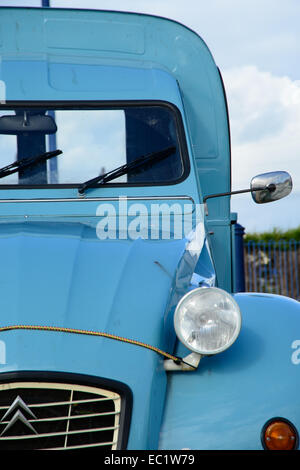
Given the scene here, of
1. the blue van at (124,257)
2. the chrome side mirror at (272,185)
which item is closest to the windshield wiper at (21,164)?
the blue van at (124,257)

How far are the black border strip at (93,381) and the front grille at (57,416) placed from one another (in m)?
0.02

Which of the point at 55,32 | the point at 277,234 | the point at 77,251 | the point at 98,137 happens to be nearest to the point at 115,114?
the point at 98,137

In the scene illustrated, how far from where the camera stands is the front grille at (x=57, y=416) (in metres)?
2.38

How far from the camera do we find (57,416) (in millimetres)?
2410

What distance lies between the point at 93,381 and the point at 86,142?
2.07m

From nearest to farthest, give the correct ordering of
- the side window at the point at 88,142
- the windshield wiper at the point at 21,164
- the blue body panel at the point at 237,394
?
1. the blue body panel at the point at 237,394
2. the windshield wiper at the point at 21,164
3. the side window at the point at 88,142

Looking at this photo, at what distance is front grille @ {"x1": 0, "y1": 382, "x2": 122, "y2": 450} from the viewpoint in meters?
2.38

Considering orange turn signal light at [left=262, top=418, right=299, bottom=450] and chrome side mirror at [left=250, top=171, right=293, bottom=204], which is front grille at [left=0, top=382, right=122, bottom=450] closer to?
orange turn signal light at [left=262, top=418, right=299, bottom=450]

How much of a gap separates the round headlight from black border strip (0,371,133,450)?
312mm

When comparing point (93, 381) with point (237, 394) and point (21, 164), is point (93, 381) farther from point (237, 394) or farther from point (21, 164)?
point (21, 164)

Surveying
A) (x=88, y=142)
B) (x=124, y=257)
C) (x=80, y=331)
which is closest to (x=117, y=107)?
(x=88, y=142)

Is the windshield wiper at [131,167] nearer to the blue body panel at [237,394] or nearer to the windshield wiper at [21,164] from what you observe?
the windshield wiper at [21,164]

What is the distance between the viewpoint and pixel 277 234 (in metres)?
19.5

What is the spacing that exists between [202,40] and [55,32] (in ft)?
3.48
